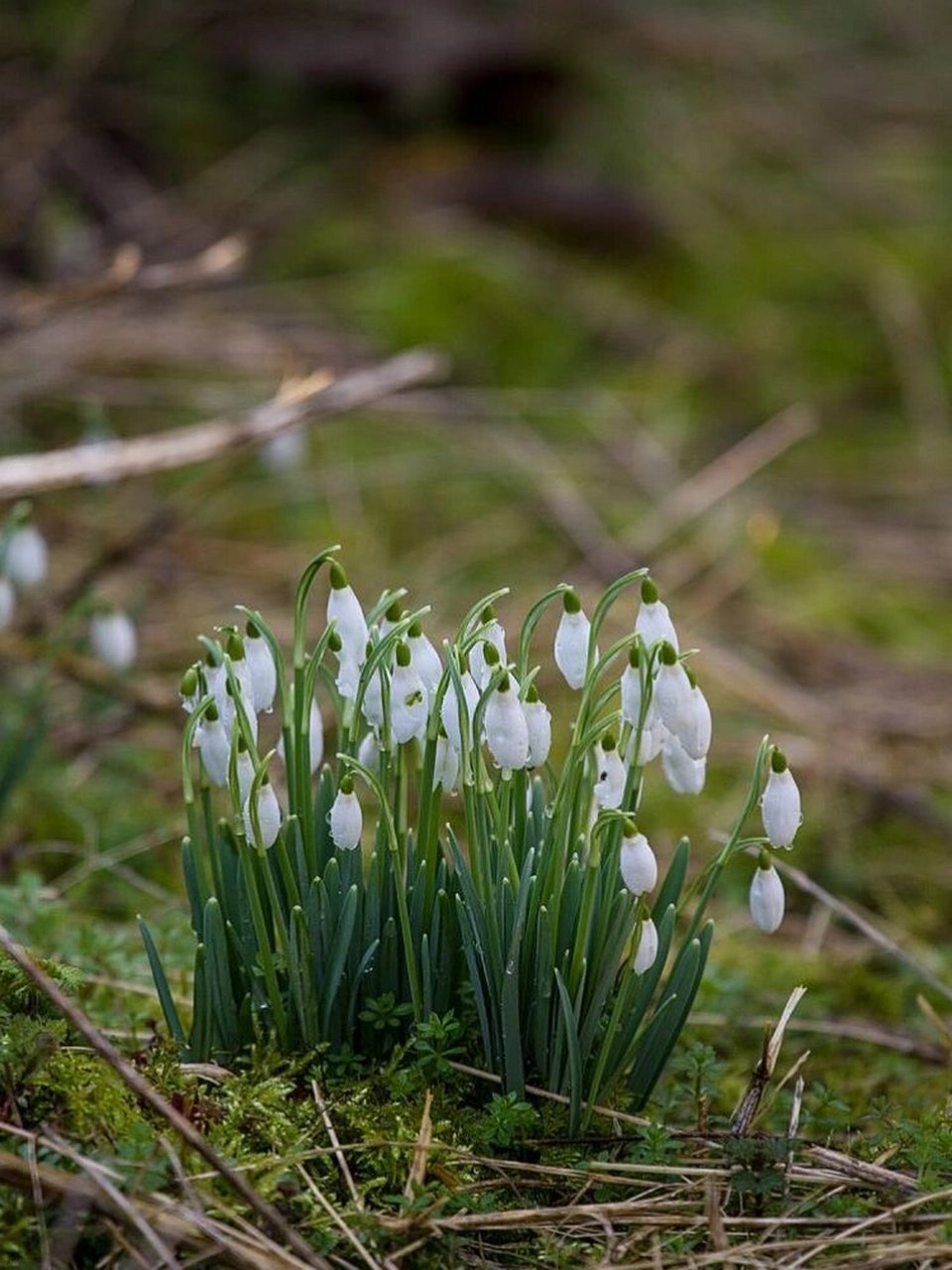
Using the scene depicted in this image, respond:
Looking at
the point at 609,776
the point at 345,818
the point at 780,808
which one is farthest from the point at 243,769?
the point at 780,808

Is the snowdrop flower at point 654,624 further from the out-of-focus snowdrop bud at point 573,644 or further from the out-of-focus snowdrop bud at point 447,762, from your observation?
the out-of-focus snowdrop bud at point 447,762

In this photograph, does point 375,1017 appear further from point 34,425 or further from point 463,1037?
point 34,425

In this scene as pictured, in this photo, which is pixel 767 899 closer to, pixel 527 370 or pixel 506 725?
pixel 506 725

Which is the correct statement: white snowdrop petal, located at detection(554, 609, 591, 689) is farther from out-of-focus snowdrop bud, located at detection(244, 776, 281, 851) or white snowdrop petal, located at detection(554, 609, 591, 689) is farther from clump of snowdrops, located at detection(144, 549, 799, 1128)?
out-of-focus snowdrop bud, located at detection(244, 776, 281, 851)

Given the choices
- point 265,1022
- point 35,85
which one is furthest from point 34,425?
point 265,1022

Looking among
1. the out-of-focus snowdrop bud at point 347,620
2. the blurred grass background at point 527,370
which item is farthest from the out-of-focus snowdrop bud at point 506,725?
the blurred grass background at point 527,370

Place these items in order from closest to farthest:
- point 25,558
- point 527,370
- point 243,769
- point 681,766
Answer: point 243,769, point 681,766, point 25,558, point 527,370
